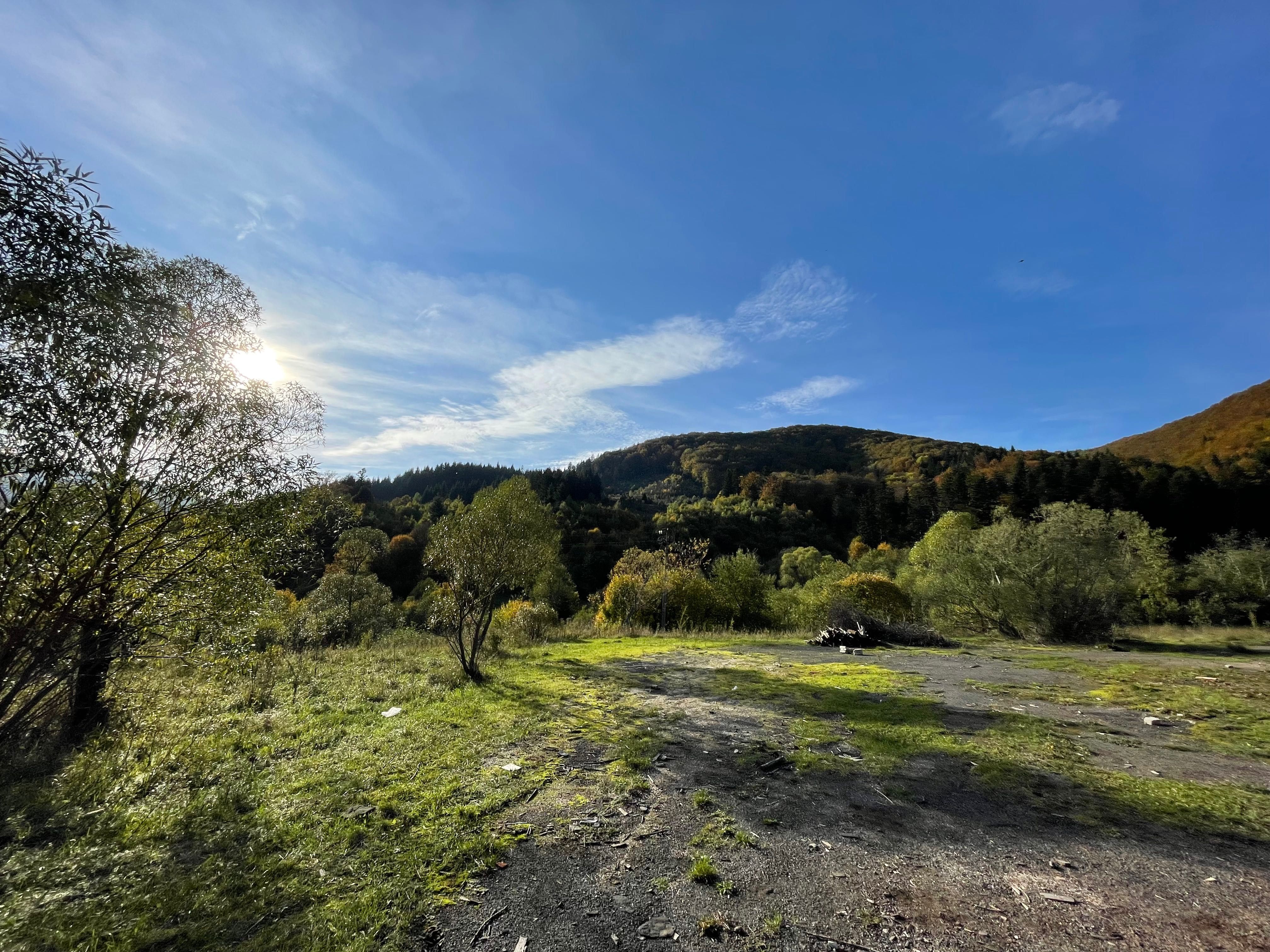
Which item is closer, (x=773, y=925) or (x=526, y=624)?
(x=773, y=925)

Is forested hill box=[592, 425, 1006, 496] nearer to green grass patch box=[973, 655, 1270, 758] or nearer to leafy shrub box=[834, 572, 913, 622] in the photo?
leafy shrub box=[834, 572, 913, 622]

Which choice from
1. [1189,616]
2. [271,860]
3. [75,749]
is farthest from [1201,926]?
[1189,616]

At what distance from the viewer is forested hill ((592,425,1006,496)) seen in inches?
5162

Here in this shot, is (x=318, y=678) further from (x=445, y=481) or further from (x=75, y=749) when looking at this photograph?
(x=445, y=481)

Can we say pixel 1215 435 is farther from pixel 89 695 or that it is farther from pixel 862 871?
pixel 89 695

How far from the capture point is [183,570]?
6293mm

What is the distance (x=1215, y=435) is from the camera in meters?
87.8

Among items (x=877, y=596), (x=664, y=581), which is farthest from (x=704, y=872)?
(x=877, y=596)

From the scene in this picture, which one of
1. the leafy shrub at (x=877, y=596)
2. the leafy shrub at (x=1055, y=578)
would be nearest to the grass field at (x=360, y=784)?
the leafy shrub at (x=1055, y=578)

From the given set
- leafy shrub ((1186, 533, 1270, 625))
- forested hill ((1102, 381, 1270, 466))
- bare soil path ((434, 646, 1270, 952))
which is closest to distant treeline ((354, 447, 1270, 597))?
forested hill ((1102, 381, 1270, 466))

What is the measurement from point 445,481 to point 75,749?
141506mm

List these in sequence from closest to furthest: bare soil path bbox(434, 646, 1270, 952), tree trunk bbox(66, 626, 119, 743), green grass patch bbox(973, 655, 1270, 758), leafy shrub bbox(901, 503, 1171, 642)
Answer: bare soil path bbox(434, 646, 1270, 952) < tree trunk bbox(66, 626, 119, 743) < green grass patch bbox(973, 655, 1270, 758) < leafy shrub bbox(901, 503, 1171, 642)

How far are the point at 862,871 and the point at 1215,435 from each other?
136 m

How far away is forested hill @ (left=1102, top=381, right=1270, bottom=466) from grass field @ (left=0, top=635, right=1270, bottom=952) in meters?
104
